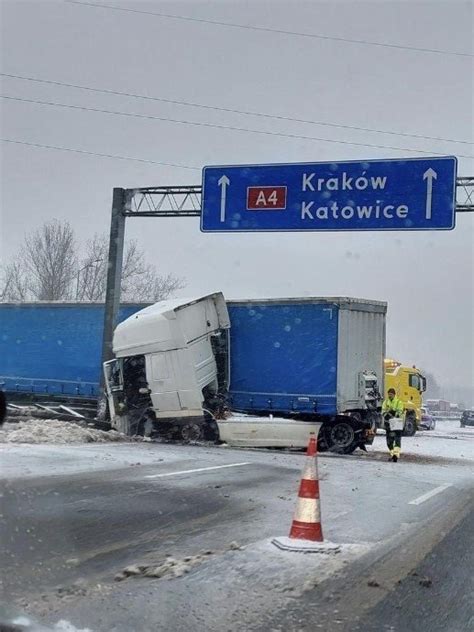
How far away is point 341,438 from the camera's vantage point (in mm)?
18938

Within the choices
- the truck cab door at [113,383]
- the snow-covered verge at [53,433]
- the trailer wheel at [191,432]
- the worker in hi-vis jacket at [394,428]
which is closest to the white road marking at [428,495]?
the worker in hi-vis jacket at [394,428]

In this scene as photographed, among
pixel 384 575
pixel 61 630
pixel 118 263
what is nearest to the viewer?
pixel 61 630

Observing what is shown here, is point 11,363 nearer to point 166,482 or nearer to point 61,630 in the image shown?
point 166,482

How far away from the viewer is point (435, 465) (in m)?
17.2

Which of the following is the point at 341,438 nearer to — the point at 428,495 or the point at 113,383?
the point at 113,383

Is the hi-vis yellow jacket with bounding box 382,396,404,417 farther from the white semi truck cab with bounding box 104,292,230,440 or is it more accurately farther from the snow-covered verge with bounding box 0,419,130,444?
the snow-covered verge with bounding box 0,419,130,444

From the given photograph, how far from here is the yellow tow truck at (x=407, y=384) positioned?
92.3 ft

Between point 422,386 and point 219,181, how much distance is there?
522 inches

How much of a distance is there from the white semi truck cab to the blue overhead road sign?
7.87 feet

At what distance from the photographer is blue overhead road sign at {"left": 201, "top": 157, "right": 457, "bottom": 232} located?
18047mm

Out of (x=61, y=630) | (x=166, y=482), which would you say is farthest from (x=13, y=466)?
(x=61, y=630)

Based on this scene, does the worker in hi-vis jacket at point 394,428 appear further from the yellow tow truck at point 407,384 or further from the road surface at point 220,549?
the yellow tow truck at point 407,384

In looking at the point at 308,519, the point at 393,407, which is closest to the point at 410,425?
the point at 393,407

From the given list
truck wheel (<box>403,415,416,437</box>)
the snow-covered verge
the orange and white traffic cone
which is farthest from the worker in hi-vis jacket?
truck wheel (<box>403,415,416,437</box>)
